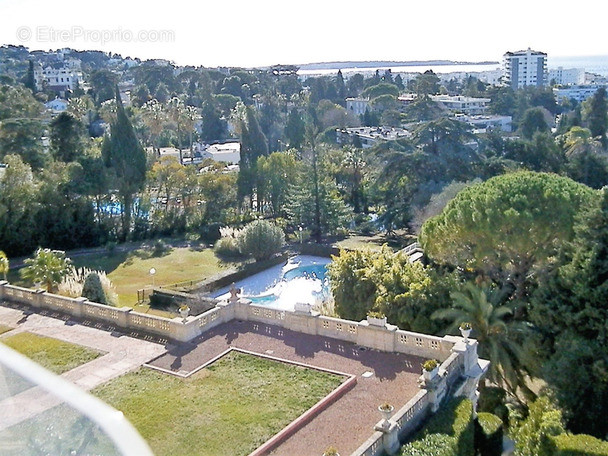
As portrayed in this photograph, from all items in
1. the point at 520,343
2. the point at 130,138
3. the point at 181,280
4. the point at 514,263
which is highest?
the point at 130,138

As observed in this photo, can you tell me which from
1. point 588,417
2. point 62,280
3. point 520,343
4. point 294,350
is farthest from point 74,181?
point 588,417

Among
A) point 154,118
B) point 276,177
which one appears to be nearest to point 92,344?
point 276,177

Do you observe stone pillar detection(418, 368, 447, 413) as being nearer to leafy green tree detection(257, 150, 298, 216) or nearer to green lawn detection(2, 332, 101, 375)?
green lawn detection(2, 332, 101, 375)

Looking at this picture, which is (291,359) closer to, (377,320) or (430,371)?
(377,320)

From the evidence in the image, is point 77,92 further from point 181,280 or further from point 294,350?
point 294,350

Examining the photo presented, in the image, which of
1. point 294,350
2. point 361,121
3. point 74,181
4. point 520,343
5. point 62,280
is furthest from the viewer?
point 361,121

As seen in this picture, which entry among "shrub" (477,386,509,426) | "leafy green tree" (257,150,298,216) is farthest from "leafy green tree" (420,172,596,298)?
"leafy green tree" (257,150,298,216)

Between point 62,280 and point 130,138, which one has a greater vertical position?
point 130,138
